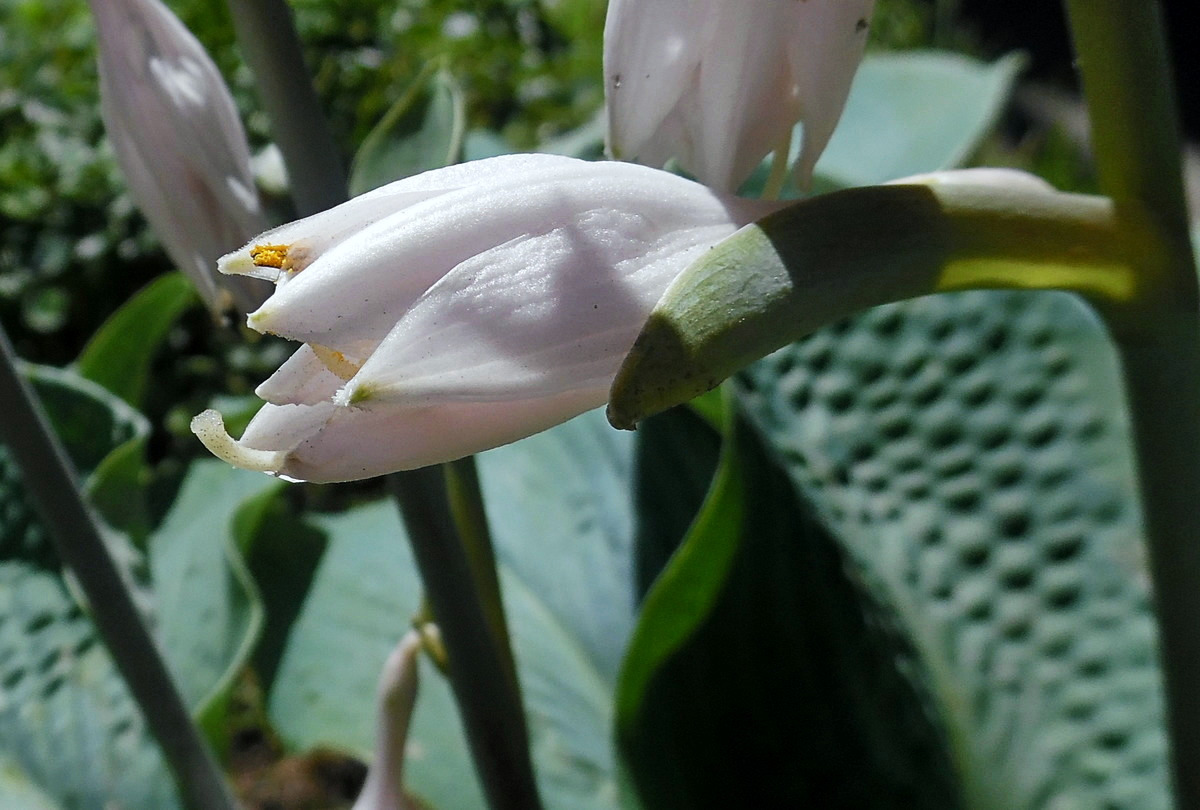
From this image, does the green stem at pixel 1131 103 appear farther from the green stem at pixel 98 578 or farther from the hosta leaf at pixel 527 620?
the hosta leaf at pixel 527 620

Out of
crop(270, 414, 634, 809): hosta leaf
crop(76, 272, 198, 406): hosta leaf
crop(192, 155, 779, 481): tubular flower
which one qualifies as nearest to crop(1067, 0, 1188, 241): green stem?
crop(192, 155, 779, 481): tubular flower

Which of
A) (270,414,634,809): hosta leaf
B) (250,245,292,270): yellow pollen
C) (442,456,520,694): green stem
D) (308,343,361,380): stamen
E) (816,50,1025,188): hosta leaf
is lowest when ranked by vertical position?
(270,414,634,809): hosta leaf

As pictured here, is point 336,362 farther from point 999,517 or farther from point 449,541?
point 999,517

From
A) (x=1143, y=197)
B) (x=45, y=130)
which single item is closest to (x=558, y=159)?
(x=1143, y=197)

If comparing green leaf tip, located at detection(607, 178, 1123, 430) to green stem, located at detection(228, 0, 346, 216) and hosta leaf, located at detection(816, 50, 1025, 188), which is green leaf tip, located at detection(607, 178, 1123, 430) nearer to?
green stem, located at detection(228, 0, 346, 216)

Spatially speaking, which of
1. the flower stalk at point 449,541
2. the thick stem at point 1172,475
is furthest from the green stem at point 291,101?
the thick stem at point 1172,475

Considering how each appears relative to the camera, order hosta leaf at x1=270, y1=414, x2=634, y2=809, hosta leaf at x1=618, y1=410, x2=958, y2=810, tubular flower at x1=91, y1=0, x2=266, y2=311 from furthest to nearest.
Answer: hosta leaf at x1=270, y1=414, x2=634, y2=809
hosta leaf at x1=618, y1=410, x2=958, y2=810
tubular flower at x1=91, y1=0, x2=266, y2=311

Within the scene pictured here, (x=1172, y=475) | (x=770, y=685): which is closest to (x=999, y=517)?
(x=770, y=685)
